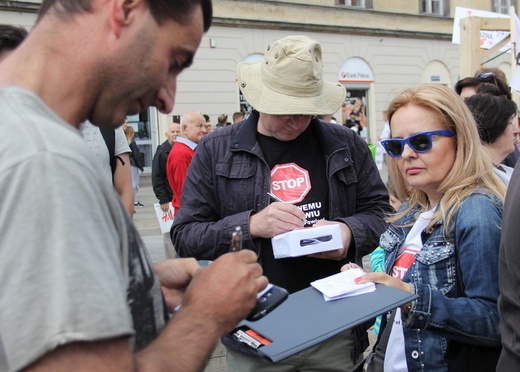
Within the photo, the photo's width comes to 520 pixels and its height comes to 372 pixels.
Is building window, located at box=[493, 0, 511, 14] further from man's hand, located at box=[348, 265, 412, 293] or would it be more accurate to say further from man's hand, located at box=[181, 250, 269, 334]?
man's hand, located at box=[181, 250, 269, 334]

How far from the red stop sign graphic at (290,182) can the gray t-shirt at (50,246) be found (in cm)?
167

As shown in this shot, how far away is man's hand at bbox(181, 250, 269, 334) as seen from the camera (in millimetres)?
1161

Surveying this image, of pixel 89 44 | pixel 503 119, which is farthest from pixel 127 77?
pixel 503 119

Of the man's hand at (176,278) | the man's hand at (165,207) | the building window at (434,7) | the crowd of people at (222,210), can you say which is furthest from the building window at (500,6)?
the man's hand at (176,278)

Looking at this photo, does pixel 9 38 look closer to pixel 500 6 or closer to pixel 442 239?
pixel 442 239

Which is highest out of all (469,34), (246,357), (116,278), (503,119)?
(469,34)

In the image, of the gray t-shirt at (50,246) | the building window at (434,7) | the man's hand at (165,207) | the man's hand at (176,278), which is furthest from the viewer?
the building window at (434,7)

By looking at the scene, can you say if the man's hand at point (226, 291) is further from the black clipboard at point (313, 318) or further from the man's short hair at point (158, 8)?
the man's short hair at point (158, 8)

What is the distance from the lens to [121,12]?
3.52ft

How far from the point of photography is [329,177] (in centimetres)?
261

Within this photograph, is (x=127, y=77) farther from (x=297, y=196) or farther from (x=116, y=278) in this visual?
(x=297, y=196)

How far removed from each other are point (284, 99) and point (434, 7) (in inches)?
852

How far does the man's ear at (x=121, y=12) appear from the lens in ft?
3.51

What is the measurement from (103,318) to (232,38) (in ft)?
55.5
